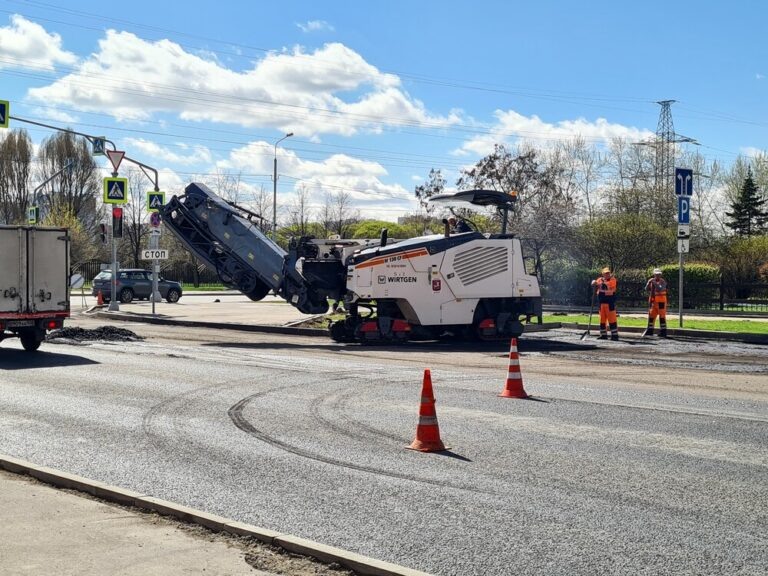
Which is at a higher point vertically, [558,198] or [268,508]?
[558,198]

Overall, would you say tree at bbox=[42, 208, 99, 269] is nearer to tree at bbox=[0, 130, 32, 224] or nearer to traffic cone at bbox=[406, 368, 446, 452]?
tree at bbox=[0, 130, 32, 224]

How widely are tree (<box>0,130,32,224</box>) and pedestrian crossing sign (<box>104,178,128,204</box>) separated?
4412 centimetres

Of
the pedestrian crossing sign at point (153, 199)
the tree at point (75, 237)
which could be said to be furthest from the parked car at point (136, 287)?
the tree at point (75, 237)

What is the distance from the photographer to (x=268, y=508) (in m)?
6.13

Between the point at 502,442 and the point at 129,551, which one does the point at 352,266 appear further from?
the point at 129,551

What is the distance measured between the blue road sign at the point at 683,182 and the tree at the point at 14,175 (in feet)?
197

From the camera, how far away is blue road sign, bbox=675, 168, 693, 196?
72.8 ft

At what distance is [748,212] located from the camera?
5700cm

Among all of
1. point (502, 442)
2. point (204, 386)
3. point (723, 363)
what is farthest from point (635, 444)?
point (723, 363)

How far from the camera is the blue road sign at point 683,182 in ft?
72.8

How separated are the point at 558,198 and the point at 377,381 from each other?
40.4 m


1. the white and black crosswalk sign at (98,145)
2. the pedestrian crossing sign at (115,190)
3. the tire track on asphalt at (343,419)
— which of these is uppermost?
the white and black crosswalk sign at (98,145)

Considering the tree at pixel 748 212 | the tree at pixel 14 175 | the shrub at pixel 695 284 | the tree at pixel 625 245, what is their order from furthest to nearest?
the tree at pixel 14 175 → the tree at pixel 748 212 → the tree at pixel 625 245 → the shrub at pixel 695 284

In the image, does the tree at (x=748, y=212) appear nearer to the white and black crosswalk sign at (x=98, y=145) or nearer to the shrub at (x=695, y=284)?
the shrub at (x=695, y=284)
